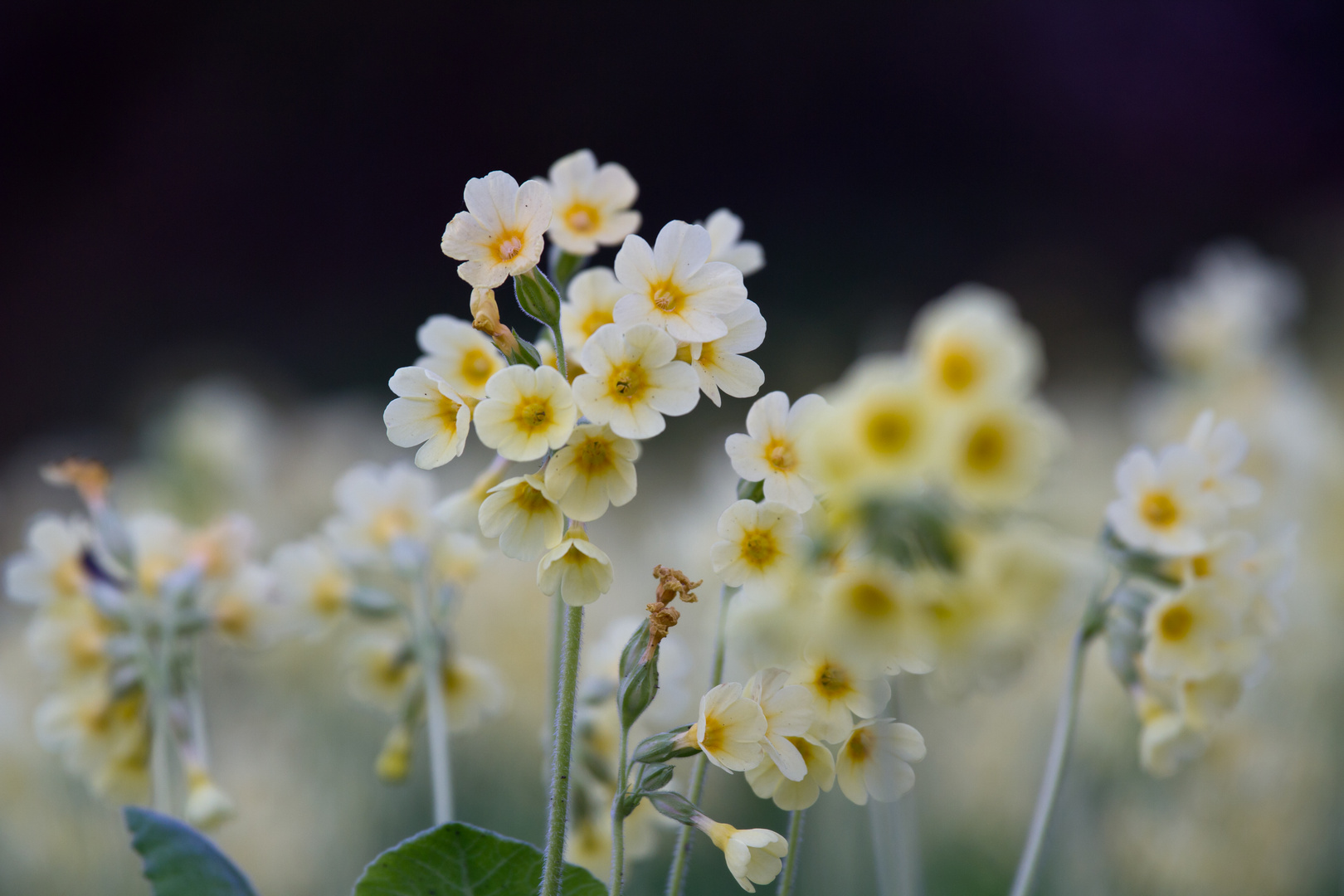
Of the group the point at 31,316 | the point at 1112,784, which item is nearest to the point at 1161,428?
the point at 1112,784

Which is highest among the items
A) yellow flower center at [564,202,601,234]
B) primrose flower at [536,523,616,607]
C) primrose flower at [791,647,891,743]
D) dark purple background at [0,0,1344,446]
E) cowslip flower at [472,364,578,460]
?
dark purple background at [0,0,1344,446]

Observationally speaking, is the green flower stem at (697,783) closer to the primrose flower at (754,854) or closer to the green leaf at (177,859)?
the primrose flower at (754,854)

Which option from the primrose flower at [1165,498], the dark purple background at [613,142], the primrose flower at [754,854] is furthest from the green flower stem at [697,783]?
the dark purple background at [613,142]

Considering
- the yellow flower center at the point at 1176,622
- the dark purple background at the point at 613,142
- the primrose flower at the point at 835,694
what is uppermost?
the dark purple background at the point at 613,142

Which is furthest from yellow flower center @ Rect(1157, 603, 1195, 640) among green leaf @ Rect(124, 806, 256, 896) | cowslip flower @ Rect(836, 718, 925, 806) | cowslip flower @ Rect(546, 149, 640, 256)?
green leaf @ Rect(124, 806, 256, 896)

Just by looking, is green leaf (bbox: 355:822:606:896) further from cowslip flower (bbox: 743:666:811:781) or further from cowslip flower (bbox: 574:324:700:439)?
cowslip flower (bbox: 574:324:700:439)

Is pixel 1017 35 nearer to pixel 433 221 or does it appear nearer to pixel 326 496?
pixel 433 221

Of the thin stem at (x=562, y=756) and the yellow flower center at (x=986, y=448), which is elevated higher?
the yellow flower center at (x=986, y=448)
